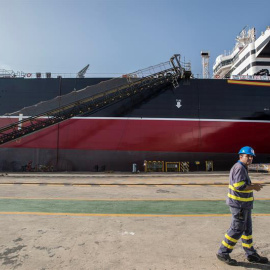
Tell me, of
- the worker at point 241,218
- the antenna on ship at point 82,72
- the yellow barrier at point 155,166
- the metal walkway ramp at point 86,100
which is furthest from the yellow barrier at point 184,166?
the worker at point 241,218

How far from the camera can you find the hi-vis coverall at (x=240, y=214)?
3029mm

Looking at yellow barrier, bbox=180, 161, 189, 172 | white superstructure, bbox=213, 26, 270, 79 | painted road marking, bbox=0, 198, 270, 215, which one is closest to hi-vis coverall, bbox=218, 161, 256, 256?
painted road marking, bbox=0, 198, 270, 215

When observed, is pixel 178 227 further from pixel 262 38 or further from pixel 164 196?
pixel 262 38

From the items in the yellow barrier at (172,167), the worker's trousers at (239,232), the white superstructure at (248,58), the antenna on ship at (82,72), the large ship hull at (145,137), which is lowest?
the worker's trousers at (239,232)

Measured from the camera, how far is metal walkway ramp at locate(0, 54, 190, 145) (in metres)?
15.5

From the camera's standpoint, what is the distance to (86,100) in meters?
15.9

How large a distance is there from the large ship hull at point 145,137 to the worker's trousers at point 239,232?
12.9 m

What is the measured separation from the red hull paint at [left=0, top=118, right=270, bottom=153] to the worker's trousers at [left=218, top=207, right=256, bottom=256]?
12.9m

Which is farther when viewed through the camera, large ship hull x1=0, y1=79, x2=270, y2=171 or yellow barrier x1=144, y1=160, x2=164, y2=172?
large ship hull x1=0, y1=79, x2=270, y2=171

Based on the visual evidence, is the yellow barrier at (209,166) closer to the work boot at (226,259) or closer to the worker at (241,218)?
the worker at (241,218)

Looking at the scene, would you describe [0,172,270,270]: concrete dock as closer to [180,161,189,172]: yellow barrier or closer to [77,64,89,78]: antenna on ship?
[180,161,189,172]: yellow barrier

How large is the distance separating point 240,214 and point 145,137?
13087 millimetres

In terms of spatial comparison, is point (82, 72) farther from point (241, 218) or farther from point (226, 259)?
point (226, 259)

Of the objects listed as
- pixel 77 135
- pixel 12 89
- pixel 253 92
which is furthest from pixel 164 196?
pixel 12 89
